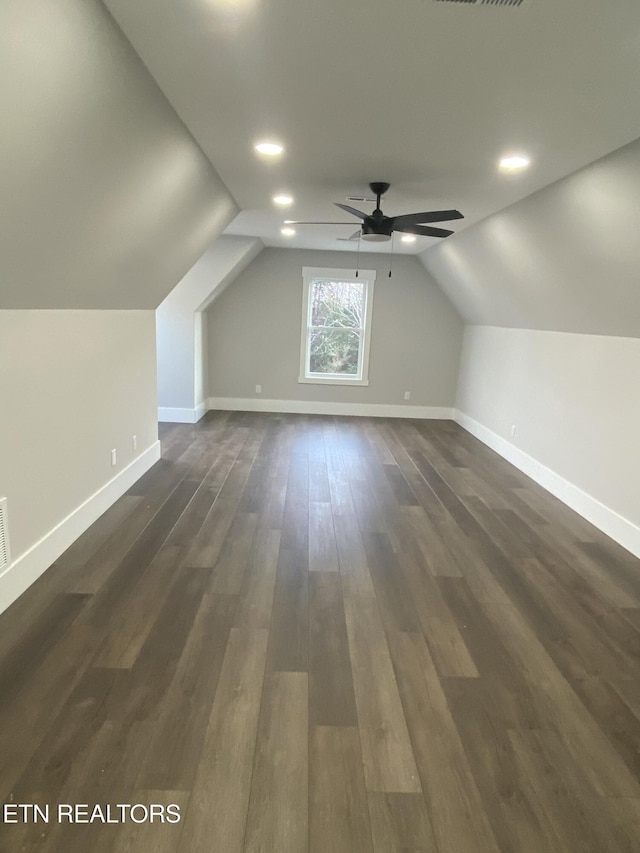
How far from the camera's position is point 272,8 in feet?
5.45

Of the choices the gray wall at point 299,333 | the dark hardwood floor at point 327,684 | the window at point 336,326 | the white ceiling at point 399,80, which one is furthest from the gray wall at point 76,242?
the window at point 336,326

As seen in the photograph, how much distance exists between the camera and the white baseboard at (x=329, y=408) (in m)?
7.69

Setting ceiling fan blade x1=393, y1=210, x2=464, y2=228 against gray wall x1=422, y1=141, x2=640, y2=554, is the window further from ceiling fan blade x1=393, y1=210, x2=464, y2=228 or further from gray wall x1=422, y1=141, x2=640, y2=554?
ceiling fan blade x1=393, y1=210, x2=464, y2=228

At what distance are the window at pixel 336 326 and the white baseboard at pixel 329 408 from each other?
376mm

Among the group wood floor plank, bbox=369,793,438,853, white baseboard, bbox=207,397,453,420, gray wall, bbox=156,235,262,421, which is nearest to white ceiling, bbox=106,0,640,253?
wood floor plank, bbox=369,793,438,853

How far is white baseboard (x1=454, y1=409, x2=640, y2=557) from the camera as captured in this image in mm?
3621

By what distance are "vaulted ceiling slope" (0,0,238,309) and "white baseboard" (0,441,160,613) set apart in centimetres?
134

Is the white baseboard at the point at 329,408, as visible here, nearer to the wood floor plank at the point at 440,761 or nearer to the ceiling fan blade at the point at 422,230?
the ceiling fan blade at the point at 422,230

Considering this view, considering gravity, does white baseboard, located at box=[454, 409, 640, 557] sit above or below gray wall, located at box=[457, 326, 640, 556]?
below

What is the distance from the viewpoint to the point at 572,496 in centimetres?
438

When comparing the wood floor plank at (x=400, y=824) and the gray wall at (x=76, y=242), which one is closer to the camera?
the wood floor plank at (x=400, y=824)

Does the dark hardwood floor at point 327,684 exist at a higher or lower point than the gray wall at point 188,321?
lower

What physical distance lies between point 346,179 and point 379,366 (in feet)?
13.9

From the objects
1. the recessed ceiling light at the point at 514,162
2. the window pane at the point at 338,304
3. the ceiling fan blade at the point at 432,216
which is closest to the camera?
the recessed ceiling light at the point at 514,162
